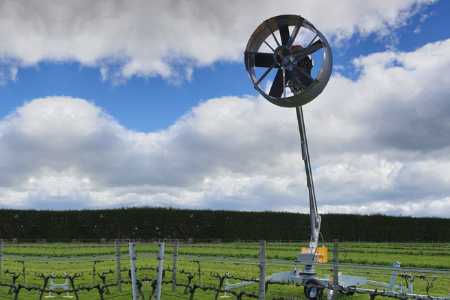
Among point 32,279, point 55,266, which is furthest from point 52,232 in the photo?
point 32,279

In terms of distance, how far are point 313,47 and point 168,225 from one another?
1200 inches

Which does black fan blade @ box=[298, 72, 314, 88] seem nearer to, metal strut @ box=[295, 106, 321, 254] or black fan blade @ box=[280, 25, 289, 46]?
metal strut @ box=[295, 106, 321, 254]

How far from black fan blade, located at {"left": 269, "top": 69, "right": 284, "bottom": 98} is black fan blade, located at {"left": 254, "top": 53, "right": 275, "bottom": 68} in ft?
1.58

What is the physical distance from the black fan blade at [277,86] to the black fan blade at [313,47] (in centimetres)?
94

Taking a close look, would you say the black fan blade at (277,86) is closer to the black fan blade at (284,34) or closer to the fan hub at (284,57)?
the fan hub at (284,57)

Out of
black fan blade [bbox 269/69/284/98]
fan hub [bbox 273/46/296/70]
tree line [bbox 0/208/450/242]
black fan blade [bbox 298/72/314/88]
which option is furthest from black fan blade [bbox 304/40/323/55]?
tree line [bbox 0/208/450/242]

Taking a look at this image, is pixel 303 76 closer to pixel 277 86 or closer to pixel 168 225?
pixel 277 86

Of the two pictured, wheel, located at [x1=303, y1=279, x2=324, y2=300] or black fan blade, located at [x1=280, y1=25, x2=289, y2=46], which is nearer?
wheel, located at [x1=303, y1=279, x2=324, y2=300]

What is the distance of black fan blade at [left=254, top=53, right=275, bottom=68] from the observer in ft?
53.8

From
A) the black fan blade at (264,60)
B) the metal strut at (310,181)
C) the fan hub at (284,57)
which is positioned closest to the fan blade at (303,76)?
the fan hub at (284,57)

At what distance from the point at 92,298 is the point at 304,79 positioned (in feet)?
29.3

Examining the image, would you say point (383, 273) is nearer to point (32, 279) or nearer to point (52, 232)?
point (32, 279)

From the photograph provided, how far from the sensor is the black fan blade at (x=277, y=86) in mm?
16016

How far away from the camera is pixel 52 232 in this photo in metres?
43.3
